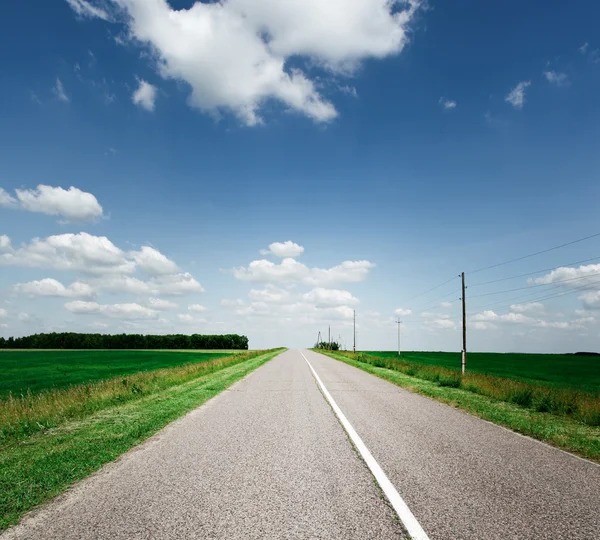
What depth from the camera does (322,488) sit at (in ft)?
15.8

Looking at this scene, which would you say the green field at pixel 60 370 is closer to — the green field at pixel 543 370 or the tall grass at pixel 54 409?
the tall grass at pixel 54 409

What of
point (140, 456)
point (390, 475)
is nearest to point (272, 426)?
point (140, 456)

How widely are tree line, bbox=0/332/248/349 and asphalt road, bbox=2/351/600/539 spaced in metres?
136

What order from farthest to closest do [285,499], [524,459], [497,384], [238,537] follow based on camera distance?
[497,384]
[524,459]
[285,499]
[238,537]

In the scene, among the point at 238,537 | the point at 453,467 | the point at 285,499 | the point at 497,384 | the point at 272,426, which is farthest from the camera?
the point at 497,384

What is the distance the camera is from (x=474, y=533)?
3.65 meters

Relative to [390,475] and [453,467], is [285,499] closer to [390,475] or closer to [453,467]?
[390,475]

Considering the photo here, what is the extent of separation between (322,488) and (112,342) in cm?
14010

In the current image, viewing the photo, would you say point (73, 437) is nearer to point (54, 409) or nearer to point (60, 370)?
point (54, 409)

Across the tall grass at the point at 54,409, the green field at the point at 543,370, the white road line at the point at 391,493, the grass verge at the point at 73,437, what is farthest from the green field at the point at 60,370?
the green field at the point at 543,370

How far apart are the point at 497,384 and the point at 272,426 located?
40.3ft

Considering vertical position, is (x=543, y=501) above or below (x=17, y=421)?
above

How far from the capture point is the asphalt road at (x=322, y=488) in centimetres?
376

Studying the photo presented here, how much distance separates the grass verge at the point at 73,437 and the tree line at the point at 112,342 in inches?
5061
